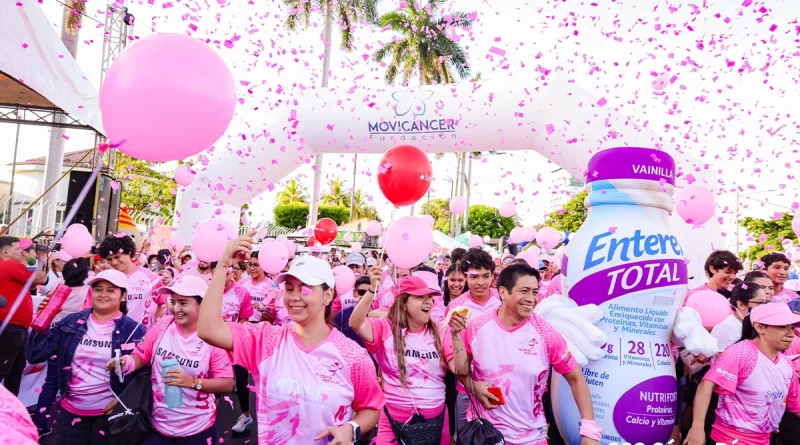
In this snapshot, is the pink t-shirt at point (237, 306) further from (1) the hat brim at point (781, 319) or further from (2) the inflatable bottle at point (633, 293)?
(1) the hat brim at point (781, 319)

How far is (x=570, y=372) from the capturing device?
2.77m

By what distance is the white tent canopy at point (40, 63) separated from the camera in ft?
16.5

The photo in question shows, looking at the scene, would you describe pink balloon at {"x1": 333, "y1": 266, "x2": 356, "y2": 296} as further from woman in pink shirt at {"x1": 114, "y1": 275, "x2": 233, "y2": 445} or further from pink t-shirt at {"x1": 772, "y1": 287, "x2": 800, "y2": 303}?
pink t-shirt at {"x1": 772, "y1": 287, "x2": 800, "y2": 303}

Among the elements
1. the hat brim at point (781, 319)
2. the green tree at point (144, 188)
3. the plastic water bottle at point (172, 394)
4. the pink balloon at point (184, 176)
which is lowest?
the plastic water bottle at point (172, 394)

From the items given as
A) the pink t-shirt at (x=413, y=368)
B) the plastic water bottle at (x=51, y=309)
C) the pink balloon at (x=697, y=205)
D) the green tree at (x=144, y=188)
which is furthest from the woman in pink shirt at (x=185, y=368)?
the green tree at (x=144, y=188)

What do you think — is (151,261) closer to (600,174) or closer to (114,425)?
(114,425)

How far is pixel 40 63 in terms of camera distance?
5.73 meters

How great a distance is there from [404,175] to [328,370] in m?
2.42

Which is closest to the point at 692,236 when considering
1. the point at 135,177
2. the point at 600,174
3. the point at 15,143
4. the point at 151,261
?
the point at 600,174

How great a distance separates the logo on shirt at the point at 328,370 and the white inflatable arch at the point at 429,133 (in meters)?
6.29

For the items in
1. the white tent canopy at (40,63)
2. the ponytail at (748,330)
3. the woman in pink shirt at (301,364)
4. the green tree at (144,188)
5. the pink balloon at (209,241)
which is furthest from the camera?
the green tree at (144,188)

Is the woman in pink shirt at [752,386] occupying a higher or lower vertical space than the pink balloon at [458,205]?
lower

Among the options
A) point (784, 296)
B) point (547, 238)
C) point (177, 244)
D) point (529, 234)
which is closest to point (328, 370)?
point (784, 296)

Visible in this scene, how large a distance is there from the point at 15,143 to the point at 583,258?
1311 cm
